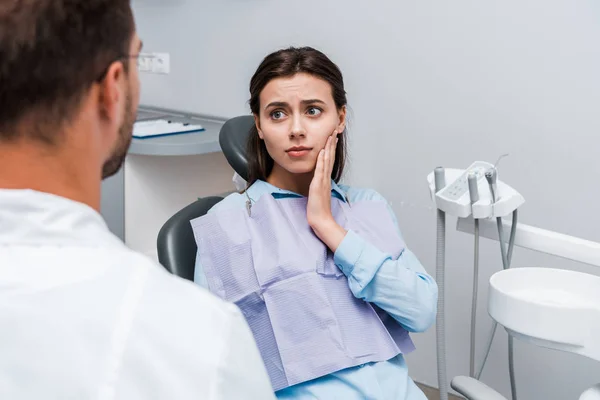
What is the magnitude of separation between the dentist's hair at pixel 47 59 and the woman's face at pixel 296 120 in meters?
0.82

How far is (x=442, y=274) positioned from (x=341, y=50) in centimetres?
104

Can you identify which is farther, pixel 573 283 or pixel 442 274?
pixel 442 274

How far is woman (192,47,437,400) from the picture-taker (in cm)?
138

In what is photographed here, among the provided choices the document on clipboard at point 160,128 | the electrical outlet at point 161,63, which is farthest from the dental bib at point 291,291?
the electrical outlet at point 161,63

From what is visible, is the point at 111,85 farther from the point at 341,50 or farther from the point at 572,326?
the point at 341,50

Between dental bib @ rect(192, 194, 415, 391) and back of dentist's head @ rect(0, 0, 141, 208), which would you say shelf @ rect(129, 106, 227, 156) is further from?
back of dentist's head @ rect(0, 0, 141, 208)

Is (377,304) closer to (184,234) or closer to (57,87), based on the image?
(184,234)

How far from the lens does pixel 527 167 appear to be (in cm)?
208

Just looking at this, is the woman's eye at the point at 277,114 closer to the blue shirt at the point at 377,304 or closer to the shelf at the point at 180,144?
the blue shirt at the point at 377,304

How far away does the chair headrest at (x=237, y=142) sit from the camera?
170cm

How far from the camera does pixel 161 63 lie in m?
3.09

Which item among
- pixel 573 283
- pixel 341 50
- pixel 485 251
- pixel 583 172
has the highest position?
pixel 341 50

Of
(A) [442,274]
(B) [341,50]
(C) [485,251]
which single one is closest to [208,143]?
(B) [341,50]

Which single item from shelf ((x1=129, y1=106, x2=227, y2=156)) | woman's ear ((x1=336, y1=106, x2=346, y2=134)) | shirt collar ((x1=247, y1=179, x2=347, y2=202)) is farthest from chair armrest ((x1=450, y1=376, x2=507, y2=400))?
shelf ((x1=129, y1=106, x2=227, y2=156))
